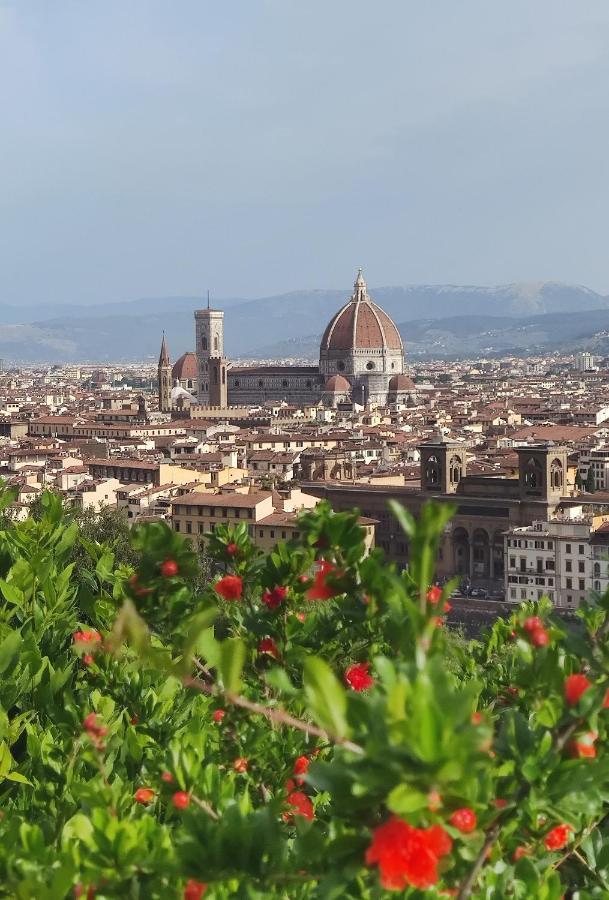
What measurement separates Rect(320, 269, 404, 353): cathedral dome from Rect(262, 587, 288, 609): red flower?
8442 cm

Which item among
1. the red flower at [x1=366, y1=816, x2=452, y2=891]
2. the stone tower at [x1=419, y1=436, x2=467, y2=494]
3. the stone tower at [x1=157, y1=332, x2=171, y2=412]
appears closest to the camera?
the red flower at [x1=366, y1=816, x2=452, y2=891]

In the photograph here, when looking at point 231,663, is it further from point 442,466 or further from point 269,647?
point 442,466

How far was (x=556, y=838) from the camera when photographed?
3.09 metres

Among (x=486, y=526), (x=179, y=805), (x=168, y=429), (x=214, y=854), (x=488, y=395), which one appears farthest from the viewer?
(x=488, y=395)

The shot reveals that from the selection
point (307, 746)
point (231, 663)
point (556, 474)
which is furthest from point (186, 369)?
point (231, 663)

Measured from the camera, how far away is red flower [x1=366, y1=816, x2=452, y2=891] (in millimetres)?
2053

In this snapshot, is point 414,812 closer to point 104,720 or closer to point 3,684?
point 104,720

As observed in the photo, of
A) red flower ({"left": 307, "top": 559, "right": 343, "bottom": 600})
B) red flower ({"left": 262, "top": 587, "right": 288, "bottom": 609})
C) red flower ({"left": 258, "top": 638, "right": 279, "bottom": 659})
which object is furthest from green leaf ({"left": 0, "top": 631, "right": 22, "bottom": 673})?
red flower ({"left": 307, "top": 559, "right": 343, "bottom": 600})

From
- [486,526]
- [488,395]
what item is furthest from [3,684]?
[488,395]

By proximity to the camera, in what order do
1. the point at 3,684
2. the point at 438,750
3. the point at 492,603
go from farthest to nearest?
the point at 492,603, the point at 3,684, the point at 438,750

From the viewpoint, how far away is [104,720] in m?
4.35

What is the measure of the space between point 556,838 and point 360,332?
8662 centimetres

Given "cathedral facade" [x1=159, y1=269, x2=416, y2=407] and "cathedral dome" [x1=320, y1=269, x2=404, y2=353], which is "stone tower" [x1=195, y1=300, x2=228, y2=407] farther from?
"cathedral dome" [x1=320, y1=269, x2=404, y2=353]

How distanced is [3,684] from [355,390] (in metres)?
83.4
